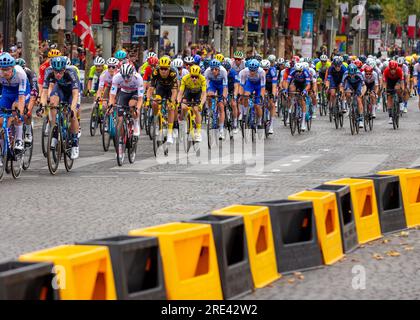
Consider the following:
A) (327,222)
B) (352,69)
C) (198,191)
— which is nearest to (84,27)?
(352,69)

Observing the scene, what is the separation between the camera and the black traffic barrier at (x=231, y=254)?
9.91 metres

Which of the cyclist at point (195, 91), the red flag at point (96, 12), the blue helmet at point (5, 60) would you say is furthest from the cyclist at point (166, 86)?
the red flag at point (96, 12)

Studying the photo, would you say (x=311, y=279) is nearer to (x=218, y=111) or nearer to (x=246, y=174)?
(x=246, y=174)

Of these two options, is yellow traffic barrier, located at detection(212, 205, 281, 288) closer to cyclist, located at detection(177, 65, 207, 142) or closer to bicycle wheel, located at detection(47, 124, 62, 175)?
bicycle wheel, located at detection(47, 124, 62, 175)

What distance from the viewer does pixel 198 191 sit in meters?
17.6

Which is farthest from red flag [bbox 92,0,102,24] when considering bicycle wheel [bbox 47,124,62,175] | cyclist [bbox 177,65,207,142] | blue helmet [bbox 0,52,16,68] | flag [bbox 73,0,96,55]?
blue helmet [bbox 0,52,16,68]

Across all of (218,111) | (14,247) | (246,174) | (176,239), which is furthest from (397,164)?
(176,239)

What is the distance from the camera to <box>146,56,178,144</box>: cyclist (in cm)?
2472

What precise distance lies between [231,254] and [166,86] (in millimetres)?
15242

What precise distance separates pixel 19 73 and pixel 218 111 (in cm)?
868

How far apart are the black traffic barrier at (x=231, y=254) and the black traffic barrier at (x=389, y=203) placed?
3.74 meters

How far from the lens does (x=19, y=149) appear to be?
19.2 m

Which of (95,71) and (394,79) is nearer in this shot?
(95,71)

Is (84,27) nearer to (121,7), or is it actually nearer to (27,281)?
(121,7)
